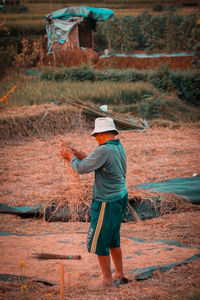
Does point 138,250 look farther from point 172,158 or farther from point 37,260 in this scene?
point 172,158

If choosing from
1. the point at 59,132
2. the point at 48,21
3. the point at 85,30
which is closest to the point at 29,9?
the point at 48,21

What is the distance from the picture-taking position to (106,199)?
97.0 inches

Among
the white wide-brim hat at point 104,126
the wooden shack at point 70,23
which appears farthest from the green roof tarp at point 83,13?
the white wide-brim hat at point 104,126

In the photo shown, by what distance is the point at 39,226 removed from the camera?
3.74m

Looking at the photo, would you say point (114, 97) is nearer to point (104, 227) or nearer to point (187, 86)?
point (187, 86)

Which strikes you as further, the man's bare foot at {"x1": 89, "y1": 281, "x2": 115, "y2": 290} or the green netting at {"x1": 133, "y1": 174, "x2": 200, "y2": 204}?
the green netting at {"x1": 133, "y1": 174, "x2": 200, "y2": 204}

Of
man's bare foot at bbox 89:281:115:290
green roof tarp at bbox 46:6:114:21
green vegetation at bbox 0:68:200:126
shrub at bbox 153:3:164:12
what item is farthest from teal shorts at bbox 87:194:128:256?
shrub at bbox 153:3:164:12

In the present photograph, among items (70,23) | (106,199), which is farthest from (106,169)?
(70,23)

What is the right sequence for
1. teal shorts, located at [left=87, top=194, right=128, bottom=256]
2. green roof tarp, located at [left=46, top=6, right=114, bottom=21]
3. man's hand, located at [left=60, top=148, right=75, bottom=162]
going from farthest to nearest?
green roof tarp, located at [left=46, top=6, right=114, bottom=21] → man's hand, located at [left=60, top=148, right=75, bottom=162] → teal shorts, located at [left=87, top=194, right=128, bottom=256]

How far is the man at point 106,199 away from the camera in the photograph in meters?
2.44

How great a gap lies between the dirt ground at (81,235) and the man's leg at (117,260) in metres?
0.10

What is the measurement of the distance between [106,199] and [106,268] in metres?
0.46

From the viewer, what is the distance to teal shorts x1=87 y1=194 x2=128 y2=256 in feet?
7.97

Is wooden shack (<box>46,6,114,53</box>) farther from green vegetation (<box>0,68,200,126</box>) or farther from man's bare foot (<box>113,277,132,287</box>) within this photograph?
man's bare foot (<box>113,277,132,287</box>)
